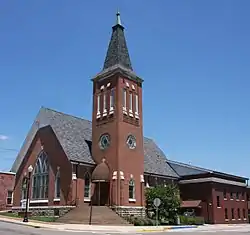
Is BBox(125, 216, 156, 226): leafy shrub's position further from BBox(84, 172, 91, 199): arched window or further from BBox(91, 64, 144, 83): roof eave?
BBox(91, 64, 144, 83): roof eave

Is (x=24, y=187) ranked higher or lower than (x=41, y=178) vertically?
lower

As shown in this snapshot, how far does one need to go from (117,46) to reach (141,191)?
18.2m

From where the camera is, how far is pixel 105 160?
40312mm

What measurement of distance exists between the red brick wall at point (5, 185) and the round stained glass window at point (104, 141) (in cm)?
1538

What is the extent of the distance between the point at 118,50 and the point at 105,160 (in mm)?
14035

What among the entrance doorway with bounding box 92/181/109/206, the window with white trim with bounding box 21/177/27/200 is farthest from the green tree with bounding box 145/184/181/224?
the window with white trim with bounding box 21/177/27/200

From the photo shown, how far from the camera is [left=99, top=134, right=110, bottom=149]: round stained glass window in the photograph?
41.0 meters

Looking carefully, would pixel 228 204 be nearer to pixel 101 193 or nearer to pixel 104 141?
pixel 101 193

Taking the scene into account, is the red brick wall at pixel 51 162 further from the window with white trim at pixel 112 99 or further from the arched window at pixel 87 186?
the window with white trim at pixel 112 99

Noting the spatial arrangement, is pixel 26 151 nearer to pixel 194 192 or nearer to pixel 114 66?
pixel 114 66

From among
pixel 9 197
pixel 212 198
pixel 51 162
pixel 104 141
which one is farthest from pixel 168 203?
pixel 9 197

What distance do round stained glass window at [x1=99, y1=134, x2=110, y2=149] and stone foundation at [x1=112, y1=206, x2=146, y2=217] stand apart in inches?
283

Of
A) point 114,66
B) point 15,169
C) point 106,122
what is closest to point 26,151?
point 15,169

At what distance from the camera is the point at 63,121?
43.8 metres
